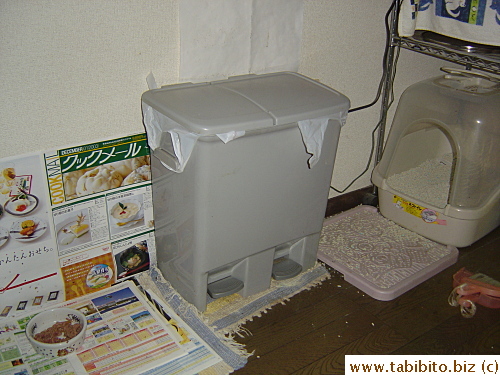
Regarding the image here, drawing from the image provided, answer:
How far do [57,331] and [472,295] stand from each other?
1.00 metres

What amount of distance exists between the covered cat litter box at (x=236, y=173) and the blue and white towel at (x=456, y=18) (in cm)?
41

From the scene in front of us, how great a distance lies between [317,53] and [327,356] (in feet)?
2.58

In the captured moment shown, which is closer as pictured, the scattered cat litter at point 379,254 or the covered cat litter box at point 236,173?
the covered cat litter box at point 236,173

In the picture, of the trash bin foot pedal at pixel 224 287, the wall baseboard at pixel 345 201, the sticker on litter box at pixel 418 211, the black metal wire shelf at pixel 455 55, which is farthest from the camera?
the wall baseboard at pixel 345 201

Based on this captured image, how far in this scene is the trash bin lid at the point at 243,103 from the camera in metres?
0.96

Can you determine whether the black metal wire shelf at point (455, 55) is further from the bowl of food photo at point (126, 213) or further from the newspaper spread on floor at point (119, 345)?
the newspaper spread on floor at point (119, 345)

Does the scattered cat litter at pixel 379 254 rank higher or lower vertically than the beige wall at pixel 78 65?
lower

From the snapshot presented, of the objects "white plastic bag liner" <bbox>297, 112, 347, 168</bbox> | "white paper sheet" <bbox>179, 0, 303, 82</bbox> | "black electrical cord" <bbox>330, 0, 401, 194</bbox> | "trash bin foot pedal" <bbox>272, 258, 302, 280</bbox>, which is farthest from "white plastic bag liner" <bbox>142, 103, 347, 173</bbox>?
"black electrical cord" <bbox>330, 0, 401, 194</bbox>

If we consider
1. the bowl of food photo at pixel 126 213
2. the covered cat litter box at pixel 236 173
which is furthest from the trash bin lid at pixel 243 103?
the bowl of food photo at pixel 126 213

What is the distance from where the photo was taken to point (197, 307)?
3.82 feet

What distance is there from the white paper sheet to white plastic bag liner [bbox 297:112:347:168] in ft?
0.81

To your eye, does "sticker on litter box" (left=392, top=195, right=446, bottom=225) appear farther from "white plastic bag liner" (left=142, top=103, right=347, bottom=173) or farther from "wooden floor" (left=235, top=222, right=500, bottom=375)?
"white plastic bag liner" (left=142, top=103, right=347, bottom=173)

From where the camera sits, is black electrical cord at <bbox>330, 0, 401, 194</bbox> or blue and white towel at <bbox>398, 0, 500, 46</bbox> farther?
black electrical cord at <bbox>330, 0, 401, 194</bbox>

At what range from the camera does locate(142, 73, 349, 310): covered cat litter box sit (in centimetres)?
99
